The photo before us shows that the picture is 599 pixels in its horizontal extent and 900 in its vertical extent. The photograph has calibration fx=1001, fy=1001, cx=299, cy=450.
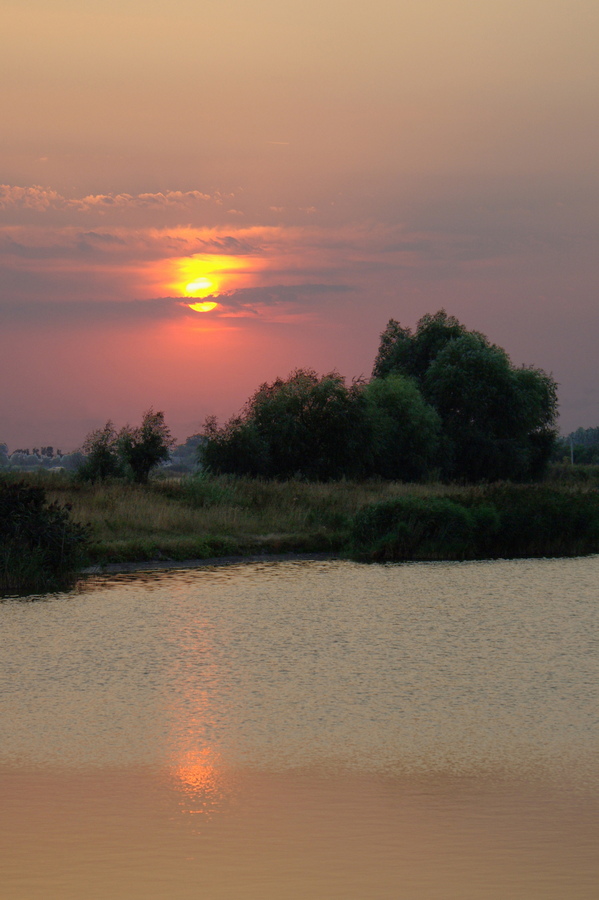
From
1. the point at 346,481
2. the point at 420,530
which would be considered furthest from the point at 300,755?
the point at 346,481

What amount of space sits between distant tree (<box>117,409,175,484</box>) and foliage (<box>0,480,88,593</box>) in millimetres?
21893

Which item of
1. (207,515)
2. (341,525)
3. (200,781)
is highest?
(207,515)

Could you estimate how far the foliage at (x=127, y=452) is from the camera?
46844 millimetres

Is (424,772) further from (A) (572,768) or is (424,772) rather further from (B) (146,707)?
(B) (146,707)

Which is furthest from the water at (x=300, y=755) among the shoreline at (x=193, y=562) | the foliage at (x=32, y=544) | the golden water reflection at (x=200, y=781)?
the shoreline at (x=193, y=562)

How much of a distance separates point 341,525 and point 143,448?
14.5 meters

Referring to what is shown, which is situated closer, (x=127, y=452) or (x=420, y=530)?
(x=420, y=530)

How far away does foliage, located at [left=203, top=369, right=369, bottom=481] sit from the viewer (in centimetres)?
5572

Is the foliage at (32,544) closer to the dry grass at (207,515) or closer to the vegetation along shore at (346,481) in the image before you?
the vegetation along shore at (346,481)

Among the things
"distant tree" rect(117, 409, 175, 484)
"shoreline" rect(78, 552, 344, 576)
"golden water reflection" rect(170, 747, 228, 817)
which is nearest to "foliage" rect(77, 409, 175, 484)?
"distant tree" rect(117, 409, 175, 484)

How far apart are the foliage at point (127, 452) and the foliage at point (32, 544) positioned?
70.8 feet

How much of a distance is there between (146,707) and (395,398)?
176ft

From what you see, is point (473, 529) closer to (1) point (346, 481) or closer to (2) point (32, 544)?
(2) point (32, 544)

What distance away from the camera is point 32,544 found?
79.5ft
